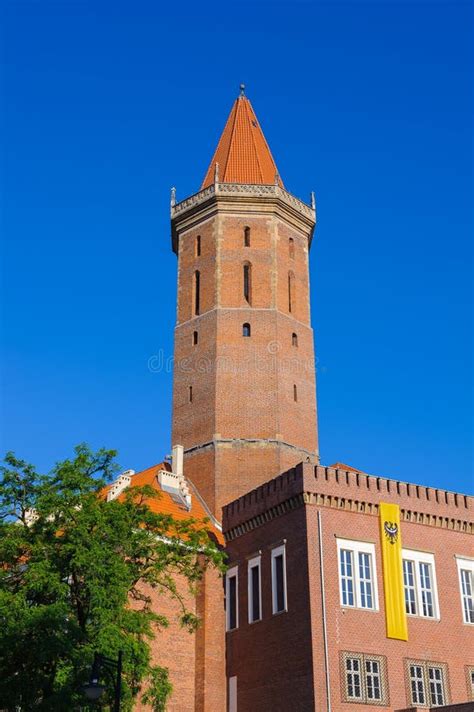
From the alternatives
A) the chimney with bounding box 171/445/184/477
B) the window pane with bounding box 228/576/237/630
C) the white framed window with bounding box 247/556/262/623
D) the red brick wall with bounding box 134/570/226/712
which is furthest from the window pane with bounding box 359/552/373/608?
the chimney with bounding box 171/445/184/477

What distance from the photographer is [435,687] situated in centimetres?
3231

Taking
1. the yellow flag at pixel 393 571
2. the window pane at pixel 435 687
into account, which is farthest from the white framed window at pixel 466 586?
the yellow flag at pixel 393 571

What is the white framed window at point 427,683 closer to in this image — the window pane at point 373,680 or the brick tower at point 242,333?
the window pane at point 373,680

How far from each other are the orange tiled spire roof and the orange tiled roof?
16.2 m

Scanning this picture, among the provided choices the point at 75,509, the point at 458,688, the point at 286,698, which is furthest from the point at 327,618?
the point at 75,509

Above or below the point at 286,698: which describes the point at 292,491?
above

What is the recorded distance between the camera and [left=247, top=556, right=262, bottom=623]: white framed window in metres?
34.8

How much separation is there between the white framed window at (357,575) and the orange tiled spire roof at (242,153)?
21.8 m

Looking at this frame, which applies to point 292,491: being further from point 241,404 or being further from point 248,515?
point 241,404

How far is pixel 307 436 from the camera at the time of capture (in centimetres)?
4316

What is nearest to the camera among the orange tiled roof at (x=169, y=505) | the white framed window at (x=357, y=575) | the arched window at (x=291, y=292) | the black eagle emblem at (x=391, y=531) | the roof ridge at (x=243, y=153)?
the white framed window at (x=357, y=575)

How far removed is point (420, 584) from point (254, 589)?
640 centimetres

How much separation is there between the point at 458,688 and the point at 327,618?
5.89 m

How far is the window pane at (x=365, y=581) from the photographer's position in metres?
32.4
